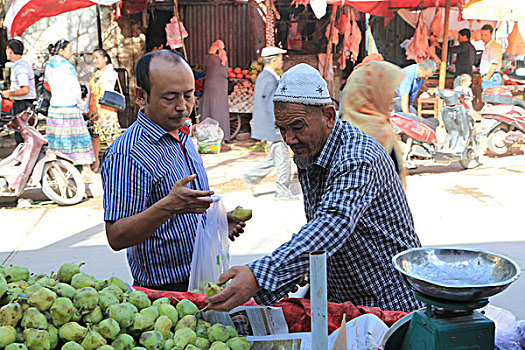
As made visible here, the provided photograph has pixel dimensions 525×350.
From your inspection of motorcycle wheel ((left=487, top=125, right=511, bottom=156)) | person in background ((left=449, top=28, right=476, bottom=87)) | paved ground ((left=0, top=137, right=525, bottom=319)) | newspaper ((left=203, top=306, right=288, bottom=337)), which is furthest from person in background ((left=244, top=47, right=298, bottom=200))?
person in background ((left=449, top=28, right=476, bottom=87))

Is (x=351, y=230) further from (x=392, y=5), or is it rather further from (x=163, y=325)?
(x=392, y=5)

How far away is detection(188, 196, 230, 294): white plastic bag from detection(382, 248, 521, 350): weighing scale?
34.1 inches

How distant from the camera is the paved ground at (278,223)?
17.8ft

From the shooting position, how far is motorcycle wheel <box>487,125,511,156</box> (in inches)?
389

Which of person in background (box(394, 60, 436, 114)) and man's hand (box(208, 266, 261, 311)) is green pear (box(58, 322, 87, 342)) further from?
person in background (box(394, 60, 436, 114))

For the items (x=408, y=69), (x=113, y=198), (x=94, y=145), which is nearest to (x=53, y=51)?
(x=94, y=145)

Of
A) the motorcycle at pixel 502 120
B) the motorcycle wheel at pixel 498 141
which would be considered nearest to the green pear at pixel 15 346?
the motorcycle at pixel 502 120

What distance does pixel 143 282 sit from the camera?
2279 millimetres

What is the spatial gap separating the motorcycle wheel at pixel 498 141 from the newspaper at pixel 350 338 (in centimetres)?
902

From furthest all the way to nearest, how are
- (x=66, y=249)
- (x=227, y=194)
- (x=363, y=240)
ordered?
(x=227, y=194)
(x=66, y=249)
(x=363, y=240)

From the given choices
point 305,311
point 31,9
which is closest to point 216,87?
point 31,9

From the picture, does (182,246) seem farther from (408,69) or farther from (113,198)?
(408,69)

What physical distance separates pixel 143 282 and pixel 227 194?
5653mm

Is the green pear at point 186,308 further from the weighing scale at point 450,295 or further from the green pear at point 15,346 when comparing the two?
the weighing scale at point 450,295
